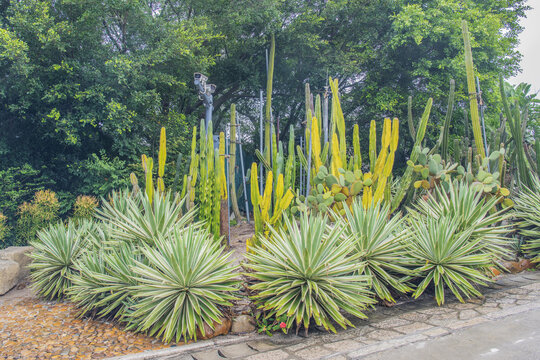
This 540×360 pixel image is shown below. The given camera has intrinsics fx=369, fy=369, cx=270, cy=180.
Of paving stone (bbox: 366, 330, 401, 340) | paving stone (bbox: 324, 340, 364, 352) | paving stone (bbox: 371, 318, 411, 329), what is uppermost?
paving stone (bbox: 371, 318, 411, 329)

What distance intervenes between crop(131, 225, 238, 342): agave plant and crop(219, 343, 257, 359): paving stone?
0.72 feet

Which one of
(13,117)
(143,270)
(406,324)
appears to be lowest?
(406,324)

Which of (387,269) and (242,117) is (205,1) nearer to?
(242,117)

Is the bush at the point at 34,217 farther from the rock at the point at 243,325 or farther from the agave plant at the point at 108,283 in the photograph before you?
the rock at the point at 243,325

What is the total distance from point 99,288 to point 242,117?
41.0 feet

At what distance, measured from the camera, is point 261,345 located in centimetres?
296

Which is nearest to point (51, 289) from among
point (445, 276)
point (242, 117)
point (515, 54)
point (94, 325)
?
point (94, 325)

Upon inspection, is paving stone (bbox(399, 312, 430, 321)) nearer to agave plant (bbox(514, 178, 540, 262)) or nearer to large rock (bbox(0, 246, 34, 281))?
agave plant (bbox(514, 178, 540, 262))

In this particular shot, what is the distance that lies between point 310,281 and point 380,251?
0.90 meters

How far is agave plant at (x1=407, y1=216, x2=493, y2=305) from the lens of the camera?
3.44 meters

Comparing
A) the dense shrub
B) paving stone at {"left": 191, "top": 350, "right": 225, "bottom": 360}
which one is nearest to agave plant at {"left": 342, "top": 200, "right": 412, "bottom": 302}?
the dense shrub

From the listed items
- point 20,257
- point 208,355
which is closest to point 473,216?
point 208,355

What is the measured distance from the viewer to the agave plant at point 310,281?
9.66 ft

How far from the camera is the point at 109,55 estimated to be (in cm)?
785
